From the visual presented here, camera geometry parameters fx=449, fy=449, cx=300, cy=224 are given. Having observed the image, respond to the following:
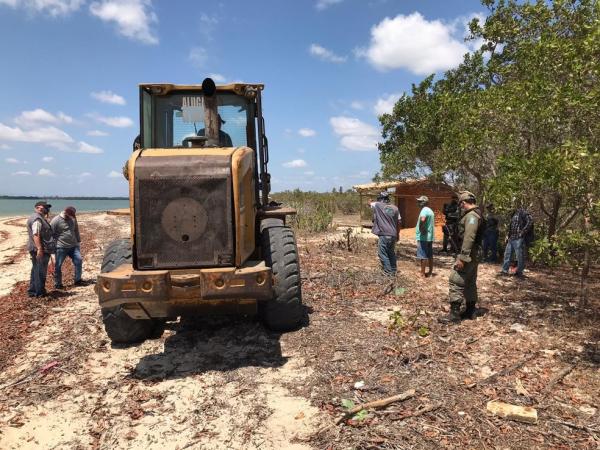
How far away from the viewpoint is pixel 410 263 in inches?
454

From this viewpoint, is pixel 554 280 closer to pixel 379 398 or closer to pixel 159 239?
pixel 379 398

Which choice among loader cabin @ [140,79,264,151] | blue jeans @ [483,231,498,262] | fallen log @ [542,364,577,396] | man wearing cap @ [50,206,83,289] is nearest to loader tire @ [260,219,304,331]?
loader cabin @ [140,79,264,151]

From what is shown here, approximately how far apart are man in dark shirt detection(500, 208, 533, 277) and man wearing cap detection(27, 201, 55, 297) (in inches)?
363

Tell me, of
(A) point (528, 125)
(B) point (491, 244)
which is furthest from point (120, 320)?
(B) point (491, 244)

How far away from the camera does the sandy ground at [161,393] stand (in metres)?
3.56

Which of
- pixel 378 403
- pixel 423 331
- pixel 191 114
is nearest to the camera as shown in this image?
pixel 378 403

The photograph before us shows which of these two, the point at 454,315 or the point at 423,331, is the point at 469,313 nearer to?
the point at 454,315

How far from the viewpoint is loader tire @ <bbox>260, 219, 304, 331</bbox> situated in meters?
5.23

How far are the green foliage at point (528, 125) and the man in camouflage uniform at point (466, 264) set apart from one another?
0.64 meters

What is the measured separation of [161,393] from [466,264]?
416cm

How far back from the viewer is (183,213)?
4492 millimetres

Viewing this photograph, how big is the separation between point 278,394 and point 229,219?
174 cm

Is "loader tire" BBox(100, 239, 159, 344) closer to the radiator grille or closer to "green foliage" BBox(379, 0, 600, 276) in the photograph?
the radiator grille

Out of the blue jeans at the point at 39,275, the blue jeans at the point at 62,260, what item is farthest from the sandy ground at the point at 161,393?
the blue jeans at the point at 62,260
